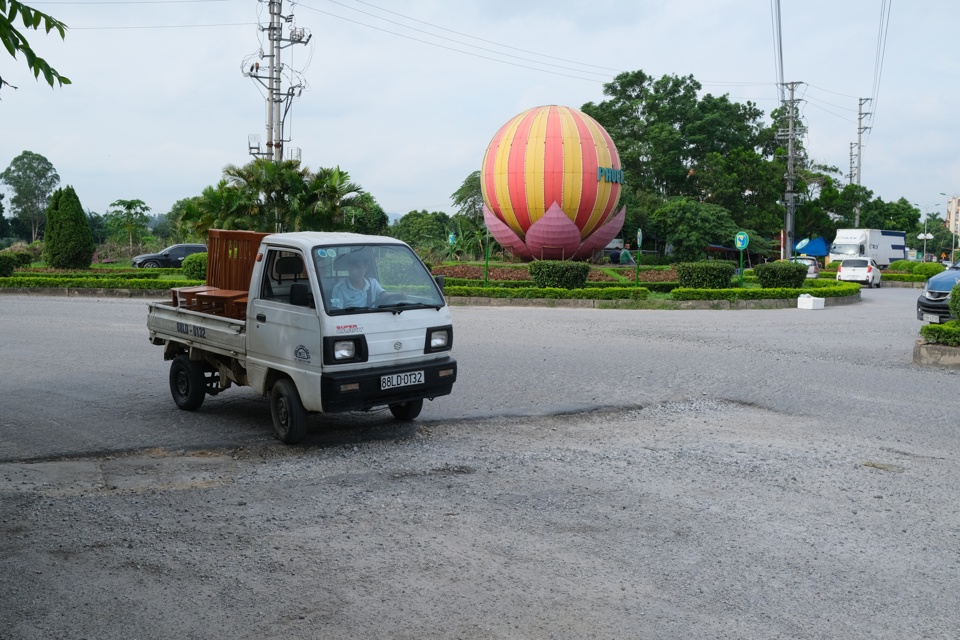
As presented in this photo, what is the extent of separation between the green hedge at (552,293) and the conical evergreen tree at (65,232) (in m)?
17.0

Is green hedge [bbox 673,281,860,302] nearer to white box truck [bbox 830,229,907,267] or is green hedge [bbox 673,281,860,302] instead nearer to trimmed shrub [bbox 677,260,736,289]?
trimmed shrub [bbox 677,260,736,289]

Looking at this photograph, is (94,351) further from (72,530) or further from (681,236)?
(681,236)

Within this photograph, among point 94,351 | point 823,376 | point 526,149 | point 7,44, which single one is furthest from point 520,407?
point 526,149

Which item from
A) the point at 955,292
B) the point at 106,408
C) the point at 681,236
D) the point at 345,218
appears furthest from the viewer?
the point at 681,236

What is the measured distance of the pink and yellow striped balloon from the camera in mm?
41000

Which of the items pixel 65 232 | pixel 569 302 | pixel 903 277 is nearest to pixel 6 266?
pixel 65 232

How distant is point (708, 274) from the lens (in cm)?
2666

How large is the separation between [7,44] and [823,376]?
1050 centimetres

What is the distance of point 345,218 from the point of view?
104ft

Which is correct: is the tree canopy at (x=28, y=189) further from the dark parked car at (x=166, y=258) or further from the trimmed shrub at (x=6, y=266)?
the trimmed shrub at (x=6, y=266)

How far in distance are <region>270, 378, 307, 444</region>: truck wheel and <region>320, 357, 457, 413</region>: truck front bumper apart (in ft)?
1.27

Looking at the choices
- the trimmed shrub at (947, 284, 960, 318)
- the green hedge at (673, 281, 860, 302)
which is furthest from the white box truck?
the trimmed shrub at (947, 284, 960, 318)

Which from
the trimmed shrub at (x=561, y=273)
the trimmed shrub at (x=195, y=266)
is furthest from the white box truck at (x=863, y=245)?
the trimmed shrub at (x=195, y=266)

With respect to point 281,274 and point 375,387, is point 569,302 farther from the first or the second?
point 375,387
